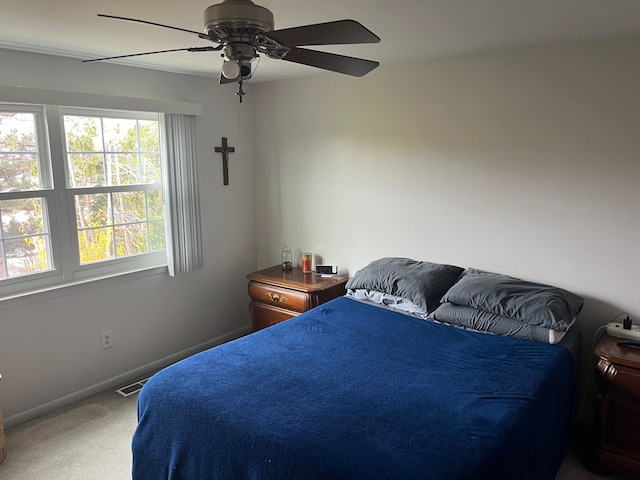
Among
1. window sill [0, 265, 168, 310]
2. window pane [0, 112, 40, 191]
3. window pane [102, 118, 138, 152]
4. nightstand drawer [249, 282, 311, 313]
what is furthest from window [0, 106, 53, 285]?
nightstand drawer [249, 282, 311, 313]

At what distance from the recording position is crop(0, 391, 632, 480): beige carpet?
2.46 metres

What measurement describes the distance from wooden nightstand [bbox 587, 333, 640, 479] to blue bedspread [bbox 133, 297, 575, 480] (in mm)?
155

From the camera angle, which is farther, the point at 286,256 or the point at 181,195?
the point at 286,256

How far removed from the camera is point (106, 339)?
3303 millimetres

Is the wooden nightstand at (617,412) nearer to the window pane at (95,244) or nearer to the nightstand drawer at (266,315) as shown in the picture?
the nightstand drawer at (266,315)

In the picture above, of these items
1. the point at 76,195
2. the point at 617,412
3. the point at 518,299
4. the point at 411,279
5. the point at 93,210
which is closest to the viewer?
the point at 617,412

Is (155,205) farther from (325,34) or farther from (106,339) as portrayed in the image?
(325,34)

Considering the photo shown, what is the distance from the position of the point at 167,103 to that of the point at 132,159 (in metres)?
0.48

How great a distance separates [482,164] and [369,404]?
1.79 m

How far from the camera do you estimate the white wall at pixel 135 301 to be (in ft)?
9.42

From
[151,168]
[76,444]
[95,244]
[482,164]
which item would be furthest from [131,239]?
[482,164]

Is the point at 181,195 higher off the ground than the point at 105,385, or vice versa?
the point at 181,195

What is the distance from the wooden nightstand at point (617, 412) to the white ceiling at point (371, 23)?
1.56 meters

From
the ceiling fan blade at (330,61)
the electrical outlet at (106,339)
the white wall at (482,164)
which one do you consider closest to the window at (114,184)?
the electrical outlet at (106,339)
